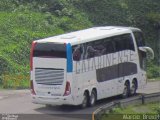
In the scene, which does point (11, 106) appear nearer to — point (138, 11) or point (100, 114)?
point (100, 114)

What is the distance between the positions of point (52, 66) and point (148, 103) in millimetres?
6062

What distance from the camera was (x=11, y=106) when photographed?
106ft

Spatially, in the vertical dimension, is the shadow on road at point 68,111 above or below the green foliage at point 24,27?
below

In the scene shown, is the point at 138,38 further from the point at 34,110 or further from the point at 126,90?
the point at 34,110

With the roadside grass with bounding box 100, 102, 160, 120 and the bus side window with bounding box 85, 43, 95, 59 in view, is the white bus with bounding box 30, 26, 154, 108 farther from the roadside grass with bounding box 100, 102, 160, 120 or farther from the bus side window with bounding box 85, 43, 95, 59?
the roadside grass with bounding box 100, 102, 160, 120

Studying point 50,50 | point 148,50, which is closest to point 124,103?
point 50,50

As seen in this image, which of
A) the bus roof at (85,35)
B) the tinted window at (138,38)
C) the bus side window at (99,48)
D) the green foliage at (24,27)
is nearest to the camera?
the bus roof at (85,35)

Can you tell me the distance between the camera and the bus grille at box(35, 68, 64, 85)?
100 ft

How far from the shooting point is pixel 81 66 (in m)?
31.2

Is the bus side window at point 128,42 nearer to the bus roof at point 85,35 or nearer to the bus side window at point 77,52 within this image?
the bus roof at point 85,35

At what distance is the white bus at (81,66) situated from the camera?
30.6 m

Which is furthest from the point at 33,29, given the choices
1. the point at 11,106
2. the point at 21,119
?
the point at 21,119

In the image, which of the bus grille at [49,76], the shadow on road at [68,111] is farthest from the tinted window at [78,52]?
the shadow on road at [68,111]

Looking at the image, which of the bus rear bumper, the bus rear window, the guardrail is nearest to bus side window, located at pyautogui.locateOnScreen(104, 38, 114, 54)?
the guardrail
